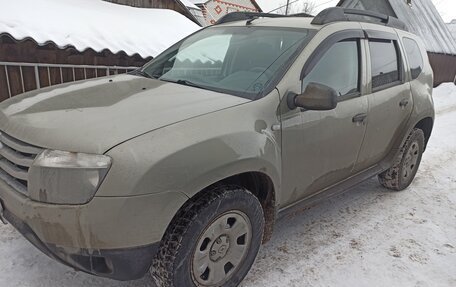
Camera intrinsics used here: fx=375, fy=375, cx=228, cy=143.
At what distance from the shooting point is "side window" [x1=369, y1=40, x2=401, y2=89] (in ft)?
11.4

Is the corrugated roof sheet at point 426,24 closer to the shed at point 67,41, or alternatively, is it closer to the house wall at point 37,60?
the shed at point 67,41

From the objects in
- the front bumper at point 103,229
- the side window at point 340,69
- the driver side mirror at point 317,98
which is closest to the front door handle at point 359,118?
the side window at point 340,69

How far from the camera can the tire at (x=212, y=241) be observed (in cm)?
216

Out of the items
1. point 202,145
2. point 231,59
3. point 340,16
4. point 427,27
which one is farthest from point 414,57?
point 427,27

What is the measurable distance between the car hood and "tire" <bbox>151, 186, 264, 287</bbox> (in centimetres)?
54

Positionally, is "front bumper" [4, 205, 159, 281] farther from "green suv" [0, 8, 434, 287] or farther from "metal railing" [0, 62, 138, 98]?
"metal railing" [0, 62, 138, 98]

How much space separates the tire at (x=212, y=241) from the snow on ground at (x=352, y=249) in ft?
0.98

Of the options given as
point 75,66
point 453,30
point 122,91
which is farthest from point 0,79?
point 453,30

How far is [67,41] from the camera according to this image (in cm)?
586

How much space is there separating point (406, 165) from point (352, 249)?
1.72 m

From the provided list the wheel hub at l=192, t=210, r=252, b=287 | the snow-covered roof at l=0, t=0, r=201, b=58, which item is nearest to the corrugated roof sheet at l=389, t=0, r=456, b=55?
the snow-covered roof at l=0, t=0, r=201, b=58

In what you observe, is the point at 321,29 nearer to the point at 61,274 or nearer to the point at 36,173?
the point at 36,173

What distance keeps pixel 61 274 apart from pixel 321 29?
→ 265 cm

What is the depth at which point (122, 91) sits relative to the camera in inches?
107
